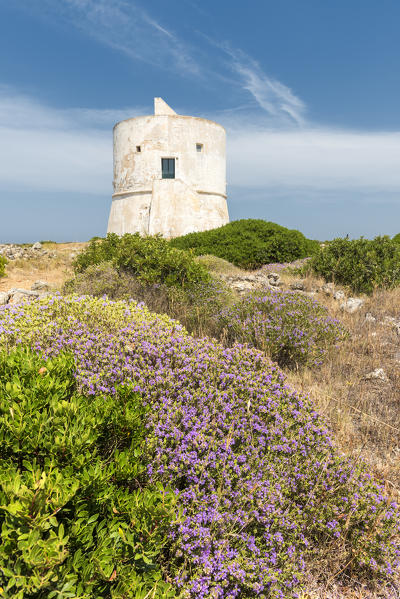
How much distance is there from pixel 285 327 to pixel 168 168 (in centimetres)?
1866

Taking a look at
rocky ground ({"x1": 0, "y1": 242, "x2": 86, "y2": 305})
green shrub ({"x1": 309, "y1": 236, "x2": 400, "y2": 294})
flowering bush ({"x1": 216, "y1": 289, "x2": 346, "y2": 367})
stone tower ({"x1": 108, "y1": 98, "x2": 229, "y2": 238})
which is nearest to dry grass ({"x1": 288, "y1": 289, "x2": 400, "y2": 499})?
flowering bush ({"x1": 216, "y1": 289, "x2": 346, "y2": 367})

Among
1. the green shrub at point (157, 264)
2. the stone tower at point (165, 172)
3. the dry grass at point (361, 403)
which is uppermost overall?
the stone tower at point (165, 172)

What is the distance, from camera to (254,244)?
14773mm

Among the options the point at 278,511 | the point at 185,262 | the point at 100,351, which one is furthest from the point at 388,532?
the point at 185,262

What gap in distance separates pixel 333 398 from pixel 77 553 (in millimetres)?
3202

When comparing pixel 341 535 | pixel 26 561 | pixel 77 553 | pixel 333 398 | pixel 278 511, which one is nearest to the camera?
pixel 26 561

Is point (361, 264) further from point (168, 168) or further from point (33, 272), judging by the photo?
point (168, 168)

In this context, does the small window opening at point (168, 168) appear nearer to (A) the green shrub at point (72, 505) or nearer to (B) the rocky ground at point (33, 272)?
(B) the rocky ground at point (33, 272)

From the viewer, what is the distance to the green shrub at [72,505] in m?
1.38

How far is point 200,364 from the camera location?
9.87 feet

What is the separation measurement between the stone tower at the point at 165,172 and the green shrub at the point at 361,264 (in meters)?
12.3

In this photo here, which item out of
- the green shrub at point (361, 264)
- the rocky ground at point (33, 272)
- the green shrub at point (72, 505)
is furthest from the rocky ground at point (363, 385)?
the rocky ground at point (33, 272)

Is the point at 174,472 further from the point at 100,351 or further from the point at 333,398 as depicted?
the point at 333,398

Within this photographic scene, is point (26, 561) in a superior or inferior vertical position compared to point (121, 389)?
inferior
